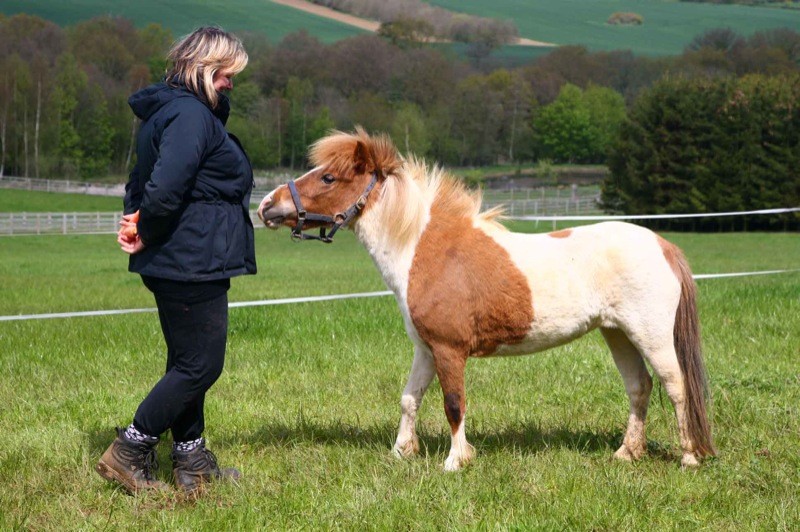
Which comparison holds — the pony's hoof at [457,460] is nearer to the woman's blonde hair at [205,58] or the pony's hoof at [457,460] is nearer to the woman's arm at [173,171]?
the woman's arm at [173,171]

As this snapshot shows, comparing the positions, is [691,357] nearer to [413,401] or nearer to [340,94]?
[413,401]

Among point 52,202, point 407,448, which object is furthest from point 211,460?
point 52,202

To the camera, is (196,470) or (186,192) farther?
(196,470)

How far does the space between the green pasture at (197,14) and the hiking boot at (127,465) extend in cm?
15666

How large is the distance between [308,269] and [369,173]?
63.2ft

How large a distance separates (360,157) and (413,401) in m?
1.49

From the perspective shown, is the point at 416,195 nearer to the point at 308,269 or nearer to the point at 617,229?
the point at 617,229

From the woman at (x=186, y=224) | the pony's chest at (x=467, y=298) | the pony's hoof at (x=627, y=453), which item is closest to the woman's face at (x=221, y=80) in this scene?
the woman at (x=186, y=224)

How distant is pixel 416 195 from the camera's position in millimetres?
5438

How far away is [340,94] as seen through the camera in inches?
4929

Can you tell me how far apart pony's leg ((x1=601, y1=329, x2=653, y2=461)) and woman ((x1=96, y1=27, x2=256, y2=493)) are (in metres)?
2.35

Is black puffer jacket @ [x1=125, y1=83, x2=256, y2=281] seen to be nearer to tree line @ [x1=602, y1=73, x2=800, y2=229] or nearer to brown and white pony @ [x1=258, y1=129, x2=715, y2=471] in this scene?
brown and white pony @ [x1=258, y1=129, x2=715, y2=471]

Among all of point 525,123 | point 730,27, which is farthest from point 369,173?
point 730,27

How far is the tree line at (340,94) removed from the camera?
307ft
